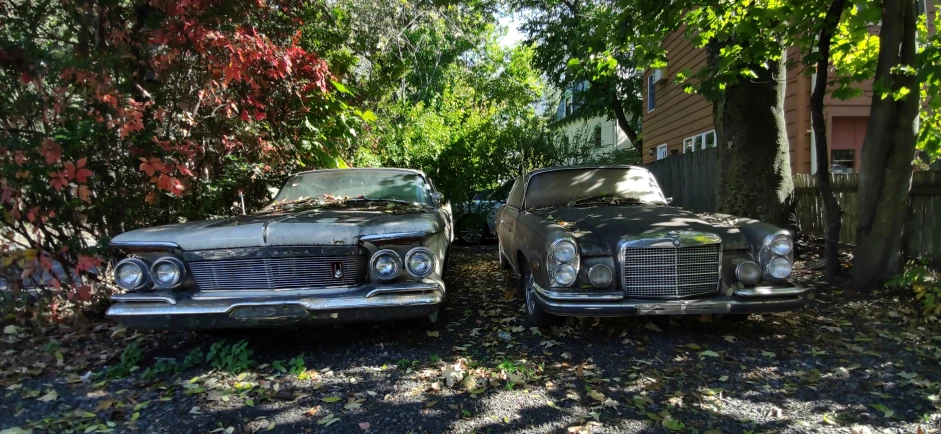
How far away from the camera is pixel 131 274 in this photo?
340 cm

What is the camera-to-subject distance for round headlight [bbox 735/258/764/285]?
3.72m

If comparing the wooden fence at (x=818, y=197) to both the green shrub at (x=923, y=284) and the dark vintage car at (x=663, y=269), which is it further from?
the dark vintage car at (x=663, y=269)

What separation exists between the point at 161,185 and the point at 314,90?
9.70 ft

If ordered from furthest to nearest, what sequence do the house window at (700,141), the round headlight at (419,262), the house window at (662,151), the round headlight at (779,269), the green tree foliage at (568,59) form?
the green tree foliage at (568,59), the house window at (662,151), the house window at (700,141), the round headlight at (779,269), the round headlight at (419,262)

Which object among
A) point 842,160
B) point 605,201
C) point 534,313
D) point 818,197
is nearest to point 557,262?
point 534,313

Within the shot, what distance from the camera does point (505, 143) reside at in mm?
10805

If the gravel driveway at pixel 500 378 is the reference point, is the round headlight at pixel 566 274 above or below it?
above

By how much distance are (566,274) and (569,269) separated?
0.04m

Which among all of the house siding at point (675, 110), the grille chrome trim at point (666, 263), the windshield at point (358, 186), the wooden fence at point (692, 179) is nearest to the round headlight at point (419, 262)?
the grille chrome trim at point (666, 263)

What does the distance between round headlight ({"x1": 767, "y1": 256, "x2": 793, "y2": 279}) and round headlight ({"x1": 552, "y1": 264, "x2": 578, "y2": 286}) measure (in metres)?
1.47

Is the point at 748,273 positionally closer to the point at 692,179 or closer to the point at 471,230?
the point at 692,179

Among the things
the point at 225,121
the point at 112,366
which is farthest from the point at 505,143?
the point at 112,366

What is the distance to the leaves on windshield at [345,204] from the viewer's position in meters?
4.73

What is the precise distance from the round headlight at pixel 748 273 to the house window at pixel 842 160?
7832mm
